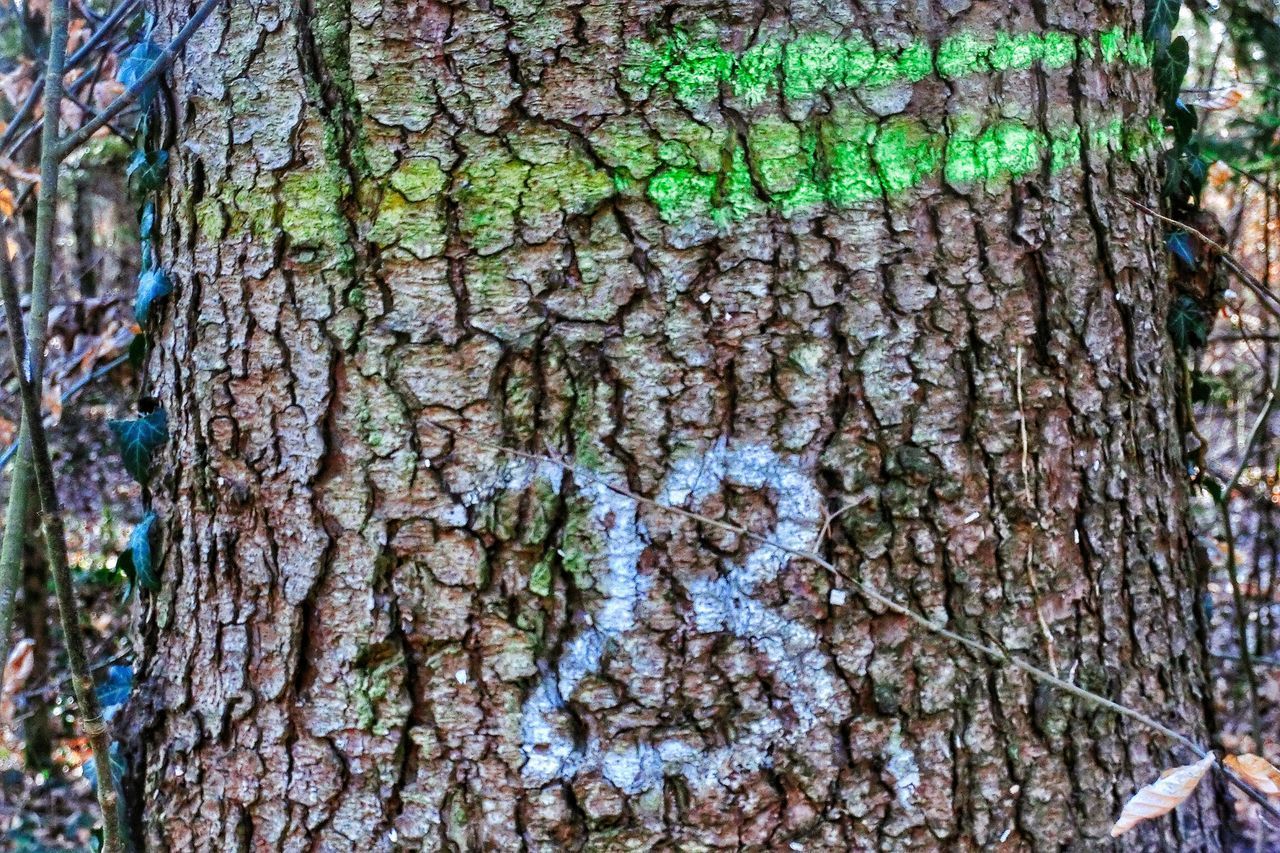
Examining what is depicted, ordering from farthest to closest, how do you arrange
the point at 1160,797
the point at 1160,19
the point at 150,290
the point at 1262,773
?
1. the point at 1160,19
2. the point at 150,290
3. the point at 1262,773
4. the point at 1160,797

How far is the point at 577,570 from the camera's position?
45.0 inches

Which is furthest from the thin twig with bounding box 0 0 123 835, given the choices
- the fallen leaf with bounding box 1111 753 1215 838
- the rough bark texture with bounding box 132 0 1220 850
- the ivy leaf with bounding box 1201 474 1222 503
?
the ivy leaf with bounding box 1201 474 1222 503

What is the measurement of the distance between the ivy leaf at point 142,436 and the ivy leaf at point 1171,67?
161 cm

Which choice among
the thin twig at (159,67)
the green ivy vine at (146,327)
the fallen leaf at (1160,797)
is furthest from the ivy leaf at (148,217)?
the fallen leaf at (1160,797)

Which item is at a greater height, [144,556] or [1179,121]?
[1179,121]

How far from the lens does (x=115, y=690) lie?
143 centimetres

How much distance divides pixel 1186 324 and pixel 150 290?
1604 mm

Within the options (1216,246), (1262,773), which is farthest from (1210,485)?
(1262,773)

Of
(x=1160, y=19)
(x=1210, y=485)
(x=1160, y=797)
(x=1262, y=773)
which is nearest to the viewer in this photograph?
(x=1160, y=797)

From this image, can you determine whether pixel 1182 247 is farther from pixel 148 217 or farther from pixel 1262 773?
pixel 148 217

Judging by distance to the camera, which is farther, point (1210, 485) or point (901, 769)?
point (1210, 485)

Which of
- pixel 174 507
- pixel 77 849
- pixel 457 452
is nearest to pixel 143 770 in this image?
pixel 174 507

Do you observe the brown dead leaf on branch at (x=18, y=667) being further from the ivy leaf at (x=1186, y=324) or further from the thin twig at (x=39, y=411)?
the ivy leaf at (x=1186, y=324)

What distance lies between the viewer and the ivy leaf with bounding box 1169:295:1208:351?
1.61 m
